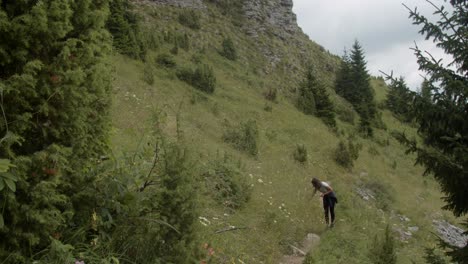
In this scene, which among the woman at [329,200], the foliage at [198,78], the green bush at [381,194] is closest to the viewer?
the woman at [329,200]

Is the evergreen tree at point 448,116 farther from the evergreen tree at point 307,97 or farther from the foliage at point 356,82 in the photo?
the foliage at point 356,82

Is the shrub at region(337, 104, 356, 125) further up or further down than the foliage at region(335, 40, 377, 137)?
further down

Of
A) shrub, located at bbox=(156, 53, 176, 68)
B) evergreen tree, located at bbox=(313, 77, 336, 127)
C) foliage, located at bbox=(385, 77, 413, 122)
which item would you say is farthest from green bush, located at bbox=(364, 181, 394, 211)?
foliage, located at bbox=(385, 77, 413, 122)

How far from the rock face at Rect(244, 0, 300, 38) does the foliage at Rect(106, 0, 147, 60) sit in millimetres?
15948

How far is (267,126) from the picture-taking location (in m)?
21.8

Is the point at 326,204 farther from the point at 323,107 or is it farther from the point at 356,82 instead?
the point at 356,82

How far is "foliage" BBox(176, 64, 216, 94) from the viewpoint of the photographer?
73.3 feet

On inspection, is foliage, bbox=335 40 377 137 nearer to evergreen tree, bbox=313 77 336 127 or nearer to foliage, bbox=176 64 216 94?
evergreen tree, bbox=313 77 336 127

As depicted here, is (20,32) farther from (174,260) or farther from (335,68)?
(335,68)

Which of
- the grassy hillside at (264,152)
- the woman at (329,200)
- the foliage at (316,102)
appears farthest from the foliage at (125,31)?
the woman at (329,200)

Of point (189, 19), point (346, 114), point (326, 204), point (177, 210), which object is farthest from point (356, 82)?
point (177, 210)

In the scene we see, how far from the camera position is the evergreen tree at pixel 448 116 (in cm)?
554

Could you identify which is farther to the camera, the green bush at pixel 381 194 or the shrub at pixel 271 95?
the shrub at pixel 271 95

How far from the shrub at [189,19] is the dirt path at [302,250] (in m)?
23.7
